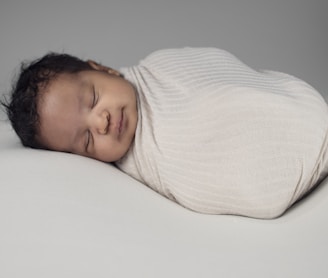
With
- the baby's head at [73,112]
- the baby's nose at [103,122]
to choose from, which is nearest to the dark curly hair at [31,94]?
the baby's head at [73,112]

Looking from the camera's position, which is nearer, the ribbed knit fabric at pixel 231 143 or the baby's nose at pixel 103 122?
the ribbed knit fabric at pixel 231 143

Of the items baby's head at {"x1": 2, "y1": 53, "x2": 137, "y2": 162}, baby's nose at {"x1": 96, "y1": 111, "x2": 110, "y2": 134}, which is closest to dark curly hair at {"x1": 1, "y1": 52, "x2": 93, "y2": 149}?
baby's head at {"x1": 2, "y1": 53, "x2": 137, "y2": 162}

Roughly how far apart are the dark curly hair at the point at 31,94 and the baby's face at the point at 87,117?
0.05ft

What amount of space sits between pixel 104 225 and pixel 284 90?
0.48 meters

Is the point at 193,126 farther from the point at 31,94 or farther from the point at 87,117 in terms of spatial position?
the point at 31,94

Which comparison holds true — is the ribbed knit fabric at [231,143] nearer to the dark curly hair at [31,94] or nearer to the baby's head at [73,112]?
the baby's head at [73,112]

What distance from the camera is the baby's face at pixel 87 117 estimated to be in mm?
1065

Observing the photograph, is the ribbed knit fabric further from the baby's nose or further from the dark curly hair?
the dark curly hair

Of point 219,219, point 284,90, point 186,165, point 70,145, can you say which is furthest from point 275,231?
point 70,145

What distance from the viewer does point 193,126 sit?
3.37 feet

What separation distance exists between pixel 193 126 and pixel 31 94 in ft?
1.06

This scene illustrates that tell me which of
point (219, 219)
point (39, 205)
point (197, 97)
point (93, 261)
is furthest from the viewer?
point (197, 97)

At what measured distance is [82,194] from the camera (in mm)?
851

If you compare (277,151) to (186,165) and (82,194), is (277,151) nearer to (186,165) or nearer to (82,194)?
(186,165)
